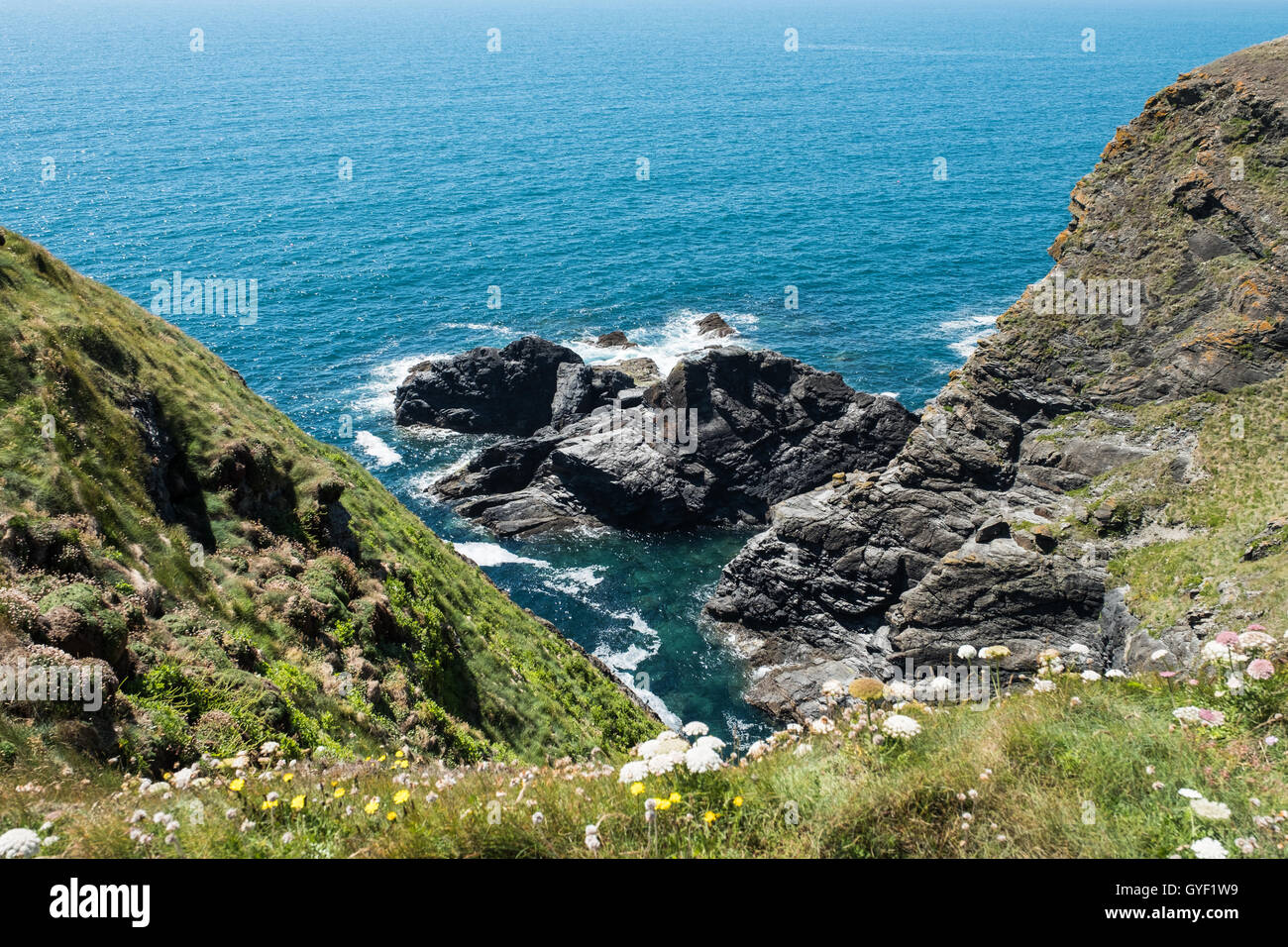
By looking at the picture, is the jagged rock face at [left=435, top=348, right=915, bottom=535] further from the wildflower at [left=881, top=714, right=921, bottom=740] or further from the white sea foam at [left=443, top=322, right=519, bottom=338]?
the wildflower at [left=881, top=714, right=921, bottom=740]

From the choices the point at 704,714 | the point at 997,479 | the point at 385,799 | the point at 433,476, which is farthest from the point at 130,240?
the point at 385,799

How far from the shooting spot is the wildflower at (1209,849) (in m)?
6.89

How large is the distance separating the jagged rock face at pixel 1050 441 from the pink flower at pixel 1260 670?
108 feet

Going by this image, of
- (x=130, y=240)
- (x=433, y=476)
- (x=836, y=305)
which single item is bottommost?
(x=433, y=476)

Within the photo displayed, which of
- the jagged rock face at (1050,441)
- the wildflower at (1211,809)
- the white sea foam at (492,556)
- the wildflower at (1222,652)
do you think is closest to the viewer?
the wildflower at (1211,809)

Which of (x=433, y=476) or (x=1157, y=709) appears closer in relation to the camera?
(x=1157, y=709)

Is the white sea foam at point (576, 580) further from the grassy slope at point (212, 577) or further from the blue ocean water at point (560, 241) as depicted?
the grassy slope at point (212, 577)

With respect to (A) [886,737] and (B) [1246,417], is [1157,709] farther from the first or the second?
(B) [1246,417]

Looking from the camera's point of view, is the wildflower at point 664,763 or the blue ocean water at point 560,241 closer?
the wildflower at point 664,763

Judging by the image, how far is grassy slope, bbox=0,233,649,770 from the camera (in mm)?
15680

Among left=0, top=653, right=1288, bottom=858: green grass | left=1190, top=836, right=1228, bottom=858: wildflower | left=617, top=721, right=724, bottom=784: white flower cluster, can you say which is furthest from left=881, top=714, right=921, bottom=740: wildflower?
left=1190, top=836, right=1228, bottom=858: wildflower

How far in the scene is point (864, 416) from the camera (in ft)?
200

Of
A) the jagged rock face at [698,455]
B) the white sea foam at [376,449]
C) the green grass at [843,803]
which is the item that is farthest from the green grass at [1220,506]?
the white sea foam at [376,449]

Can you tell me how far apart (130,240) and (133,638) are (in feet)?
329
